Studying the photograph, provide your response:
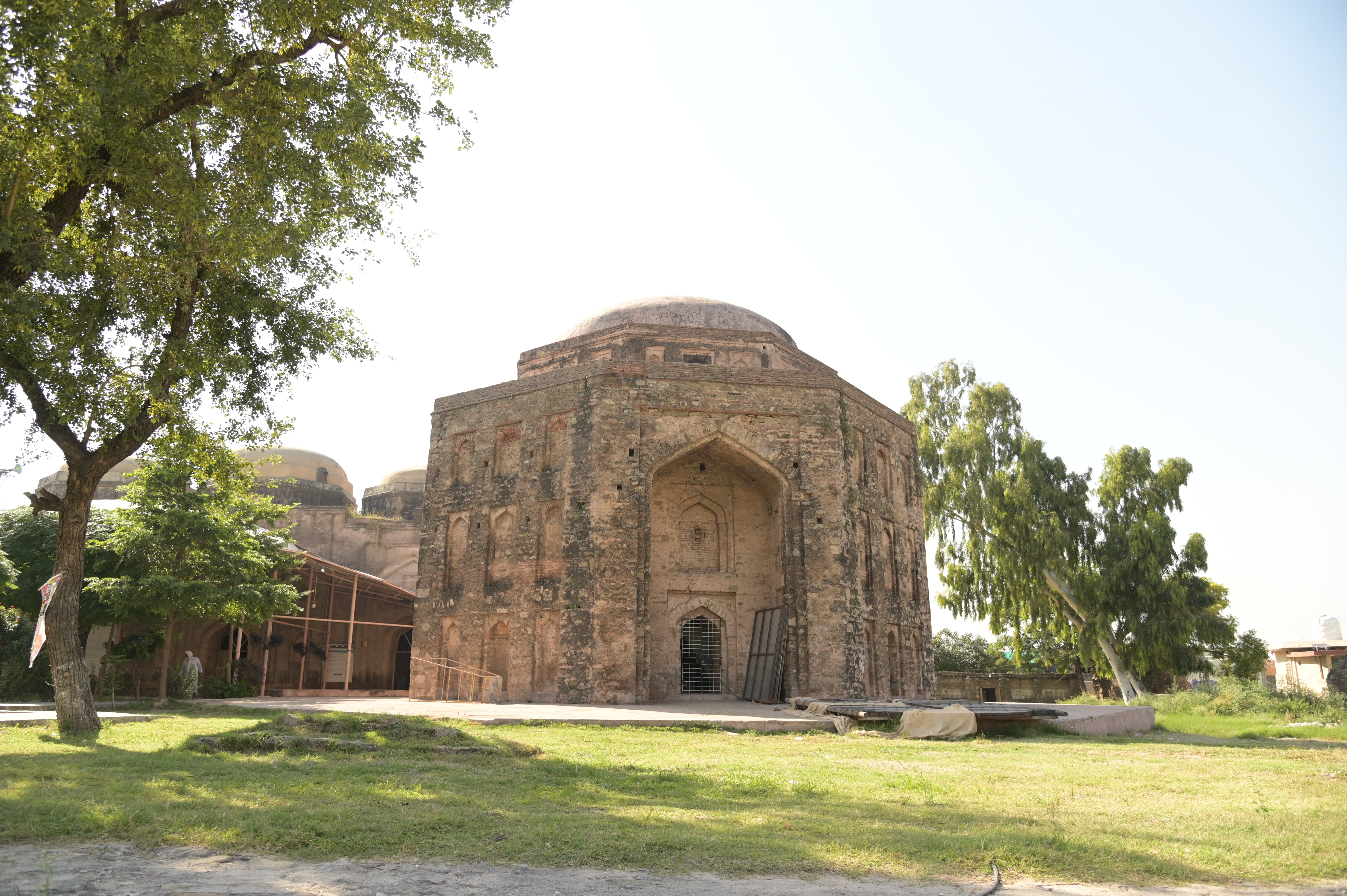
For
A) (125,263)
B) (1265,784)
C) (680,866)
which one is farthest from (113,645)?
(1265,784)

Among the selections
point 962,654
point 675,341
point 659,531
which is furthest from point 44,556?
point 962,654

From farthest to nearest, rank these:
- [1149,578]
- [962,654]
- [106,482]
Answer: [962,654] < [106,482] < [1149,578]

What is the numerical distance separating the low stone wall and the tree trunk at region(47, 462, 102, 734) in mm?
24621

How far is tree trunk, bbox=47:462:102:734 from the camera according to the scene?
10219mm

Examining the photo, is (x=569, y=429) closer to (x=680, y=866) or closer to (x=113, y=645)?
(x=113, y=645)

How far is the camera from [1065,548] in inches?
1077

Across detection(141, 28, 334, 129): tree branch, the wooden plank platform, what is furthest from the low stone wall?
detection(141, 28, 334, 129): tree branch

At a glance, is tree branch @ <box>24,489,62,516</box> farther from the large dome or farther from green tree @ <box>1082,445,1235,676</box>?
green tree @ <box>1082,445,1235,676</box>

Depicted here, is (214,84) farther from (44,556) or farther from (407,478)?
(407,478)

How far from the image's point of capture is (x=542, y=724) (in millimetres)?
13164

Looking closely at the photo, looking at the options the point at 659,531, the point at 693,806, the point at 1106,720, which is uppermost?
the point at 659,531

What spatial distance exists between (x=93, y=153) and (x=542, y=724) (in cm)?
912

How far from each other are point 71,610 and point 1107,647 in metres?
27.2

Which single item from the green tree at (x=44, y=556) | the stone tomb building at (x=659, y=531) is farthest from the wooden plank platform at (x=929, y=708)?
the green tree at (x=44, y=556)
